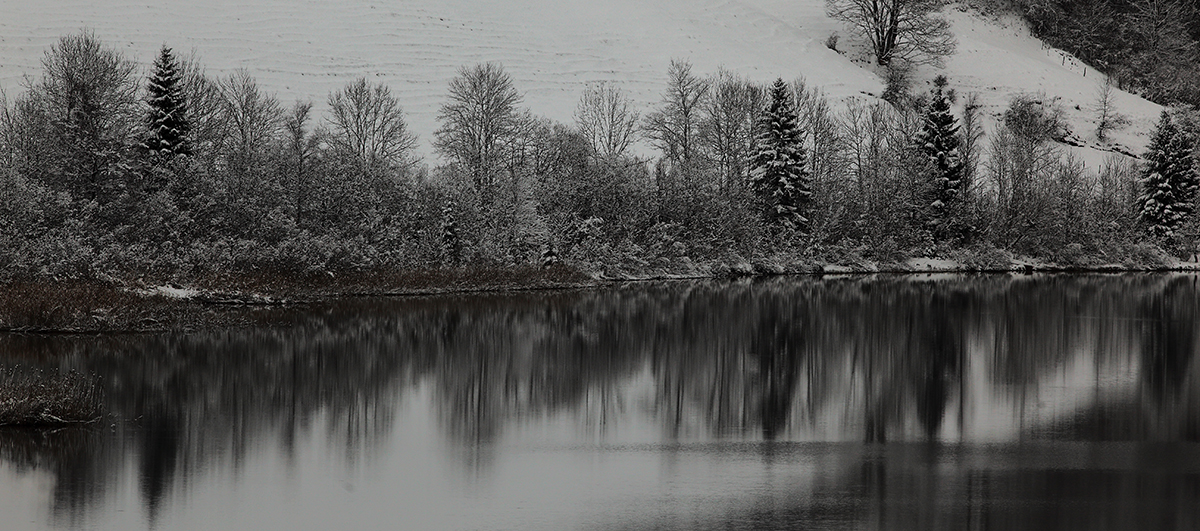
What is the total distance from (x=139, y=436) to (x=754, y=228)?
50.8 meters

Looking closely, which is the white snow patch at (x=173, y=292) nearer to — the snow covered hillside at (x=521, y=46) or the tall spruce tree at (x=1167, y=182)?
the snow covered hillside at (x=521, y=46)

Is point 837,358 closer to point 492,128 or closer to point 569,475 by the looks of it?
point 569,475

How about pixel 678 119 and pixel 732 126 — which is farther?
pixel 678 119

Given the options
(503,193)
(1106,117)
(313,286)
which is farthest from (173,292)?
(1106,117)

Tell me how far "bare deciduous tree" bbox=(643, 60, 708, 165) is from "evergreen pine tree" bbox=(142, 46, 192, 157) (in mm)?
34330

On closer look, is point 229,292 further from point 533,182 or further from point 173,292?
point 533,182

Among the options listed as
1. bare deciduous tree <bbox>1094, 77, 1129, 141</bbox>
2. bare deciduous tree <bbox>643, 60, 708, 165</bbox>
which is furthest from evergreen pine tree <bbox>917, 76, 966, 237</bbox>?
bare deciduous tree <bbox>1094, 77, 1129, 141</bbox>

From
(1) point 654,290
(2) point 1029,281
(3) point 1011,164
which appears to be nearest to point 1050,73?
(3) point 1011,164

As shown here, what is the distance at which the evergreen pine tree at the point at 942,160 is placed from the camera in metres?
71.4

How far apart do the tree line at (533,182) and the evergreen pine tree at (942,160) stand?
5.4 inches

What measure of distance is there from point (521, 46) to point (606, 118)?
14.5m

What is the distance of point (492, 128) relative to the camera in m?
65.6

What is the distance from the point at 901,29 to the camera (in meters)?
106

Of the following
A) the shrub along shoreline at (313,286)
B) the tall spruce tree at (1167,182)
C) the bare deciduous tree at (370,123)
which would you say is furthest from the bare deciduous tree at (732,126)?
the tall spruce tree at (1167,182)
